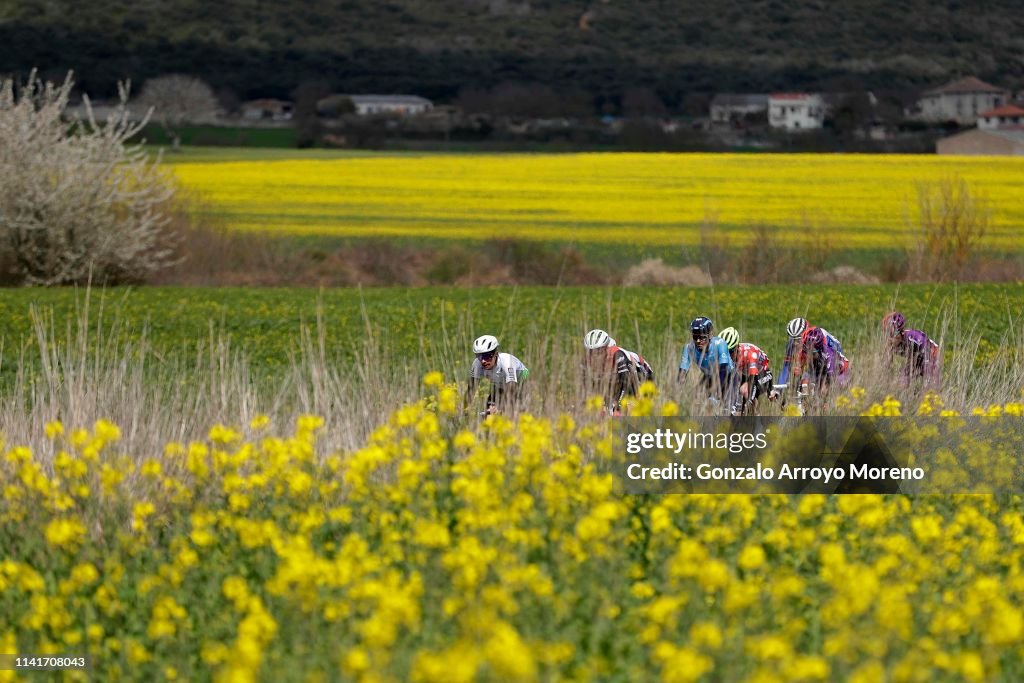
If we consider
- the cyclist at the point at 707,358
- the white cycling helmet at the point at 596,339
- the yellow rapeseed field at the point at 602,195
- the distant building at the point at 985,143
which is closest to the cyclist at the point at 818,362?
the cyclist at the point at 707,358

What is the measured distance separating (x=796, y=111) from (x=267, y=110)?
3302cm

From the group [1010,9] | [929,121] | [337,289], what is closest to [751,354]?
[337,289]

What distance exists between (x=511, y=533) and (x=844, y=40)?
11568 centimetres

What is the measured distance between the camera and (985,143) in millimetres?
67438

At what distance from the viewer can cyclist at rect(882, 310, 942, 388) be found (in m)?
13.5

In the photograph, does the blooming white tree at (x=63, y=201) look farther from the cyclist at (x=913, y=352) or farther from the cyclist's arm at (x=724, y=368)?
the cyclist's arm at (x=724, y=368)

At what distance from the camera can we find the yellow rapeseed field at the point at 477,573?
6.56m

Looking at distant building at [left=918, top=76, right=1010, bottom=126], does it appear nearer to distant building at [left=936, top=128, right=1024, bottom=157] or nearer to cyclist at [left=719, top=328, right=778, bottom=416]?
distant building at [left=936, top=128, right=1024, bottom=157]

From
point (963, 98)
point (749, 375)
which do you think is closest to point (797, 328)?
point (749, 375)

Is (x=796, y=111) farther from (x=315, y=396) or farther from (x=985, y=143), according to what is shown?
(x=315, y=396)

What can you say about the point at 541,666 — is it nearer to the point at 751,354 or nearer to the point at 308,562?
the point at 308,562

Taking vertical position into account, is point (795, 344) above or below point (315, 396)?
above

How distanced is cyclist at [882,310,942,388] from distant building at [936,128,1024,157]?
181 feet

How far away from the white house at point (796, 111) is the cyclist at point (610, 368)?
2954 inches
